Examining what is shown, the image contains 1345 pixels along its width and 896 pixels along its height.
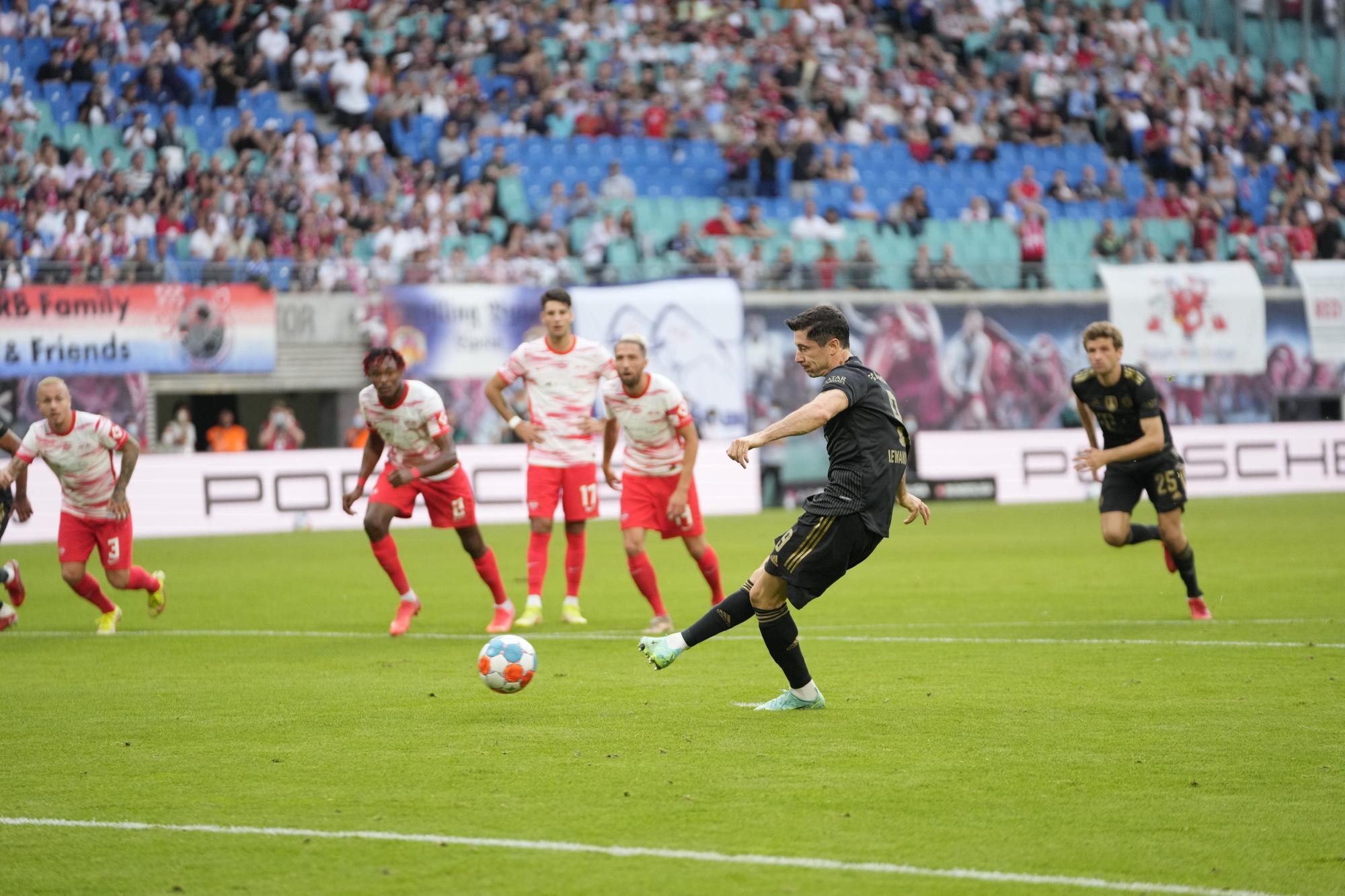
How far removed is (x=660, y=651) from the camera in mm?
7891

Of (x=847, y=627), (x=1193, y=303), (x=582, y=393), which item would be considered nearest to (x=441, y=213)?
(x=1193, y=303)

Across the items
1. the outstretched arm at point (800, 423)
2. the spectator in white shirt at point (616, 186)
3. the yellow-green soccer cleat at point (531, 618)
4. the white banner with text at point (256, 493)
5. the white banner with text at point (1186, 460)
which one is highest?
the spectator in white shirt at point (616, 186)

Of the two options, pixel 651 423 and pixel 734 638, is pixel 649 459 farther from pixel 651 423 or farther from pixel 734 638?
pixel 734 638

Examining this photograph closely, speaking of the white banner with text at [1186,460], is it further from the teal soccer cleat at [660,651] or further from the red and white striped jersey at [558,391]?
the teal soccer cleat at [660,651]

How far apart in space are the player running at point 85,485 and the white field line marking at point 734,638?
1.43 ft

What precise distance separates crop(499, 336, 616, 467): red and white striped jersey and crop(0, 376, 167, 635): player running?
2.91m

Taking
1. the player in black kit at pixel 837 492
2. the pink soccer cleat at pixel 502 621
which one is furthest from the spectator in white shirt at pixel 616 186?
the player in black kit at pixel 837 492

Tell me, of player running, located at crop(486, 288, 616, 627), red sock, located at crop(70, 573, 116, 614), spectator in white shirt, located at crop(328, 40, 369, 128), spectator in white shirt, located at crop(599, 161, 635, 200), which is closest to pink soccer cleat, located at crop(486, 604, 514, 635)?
player running, located at crop(486, 288, 616, 627)

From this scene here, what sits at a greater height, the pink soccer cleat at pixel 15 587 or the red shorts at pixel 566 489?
the red shorts at pixel 566 489

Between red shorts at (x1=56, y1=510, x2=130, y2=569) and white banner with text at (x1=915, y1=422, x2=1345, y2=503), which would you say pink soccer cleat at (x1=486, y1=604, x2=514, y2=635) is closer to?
red shorts at (x1=56, y1=510, x2=130, y2=569)

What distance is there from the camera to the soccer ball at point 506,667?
8375 mm

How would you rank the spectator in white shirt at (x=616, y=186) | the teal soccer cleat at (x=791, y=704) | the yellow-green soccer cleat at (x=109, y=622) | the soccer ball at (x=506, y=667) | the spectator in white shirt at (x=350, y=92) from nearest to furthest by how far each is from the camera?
the teal soccer cleat at (x=791, y=704)
the soccer ball at (x=506, y=667)
the yellow-green soccer cleat at (x=109, y=622)
the spectator in white shirt at (x=350, y=92)
the spectator in white shirt at (x=616, y=186)

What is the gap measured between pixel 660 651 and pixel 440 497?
4.56 m

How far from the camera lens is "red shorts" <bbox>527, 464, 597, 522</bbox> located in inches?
500
